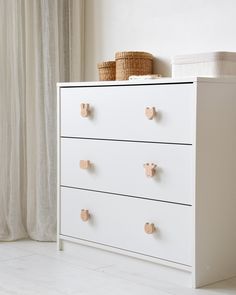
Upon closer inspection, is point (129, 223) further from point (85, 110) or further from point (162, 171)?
point (85, 110)

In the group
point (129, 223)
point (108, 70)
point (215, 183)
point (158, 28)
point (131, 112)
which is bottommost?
point (129, 223)

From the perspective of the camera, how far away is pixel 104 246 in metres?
2.79

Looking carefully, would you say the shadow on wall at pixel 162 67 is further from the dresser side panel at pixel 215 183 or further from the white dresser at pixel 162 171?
the dresser side panel at pixel 215 183

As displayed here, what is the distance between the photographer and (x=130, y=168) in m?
2.65

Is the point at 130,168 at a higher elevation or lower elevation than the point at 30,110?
lower

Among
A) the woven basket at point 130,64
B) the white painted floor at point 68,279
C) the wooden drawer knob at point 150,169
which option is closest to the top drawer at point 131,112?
the wooden drawer knob at point 150,169

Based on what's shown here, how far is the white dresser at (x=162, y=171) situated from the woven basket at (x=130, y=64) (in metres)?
0.22

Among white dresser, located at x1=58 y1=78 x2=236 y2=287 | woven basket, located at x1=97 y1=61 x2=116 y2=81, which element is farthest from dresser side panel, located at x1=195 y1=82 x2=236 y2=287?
woven basket, located at x1=97 y1=61 x2=116 y2=81

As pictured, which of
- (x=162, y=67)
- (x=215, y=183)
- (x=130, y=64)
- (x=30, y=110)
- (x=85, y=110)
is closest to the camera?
(x=215, y=183)

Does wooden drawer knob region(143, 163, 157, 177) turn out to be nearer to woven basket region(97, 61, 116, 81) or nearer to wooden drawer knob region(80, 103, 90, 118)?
wooden drawer knob region(80, 103, 90, 118)

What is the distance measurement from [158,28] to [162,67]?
20cm

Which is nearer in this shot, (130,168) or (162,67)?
(130,168)

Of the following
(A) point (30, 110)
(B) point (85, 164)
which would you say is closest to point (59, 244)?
(B) point (85, 164)

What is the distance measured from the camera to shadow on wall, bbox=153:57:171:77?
304 cm
